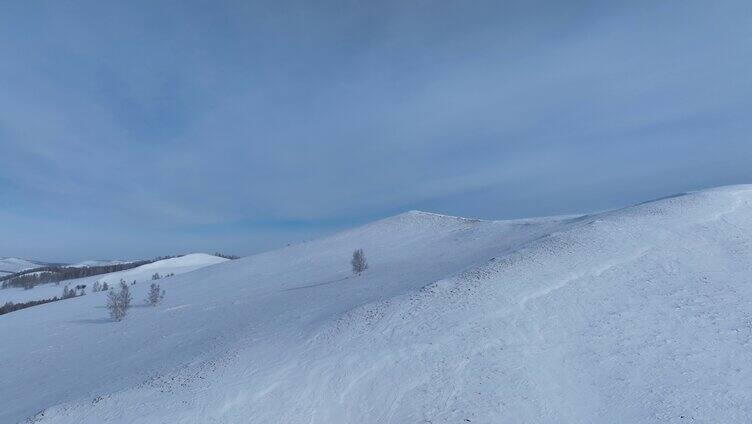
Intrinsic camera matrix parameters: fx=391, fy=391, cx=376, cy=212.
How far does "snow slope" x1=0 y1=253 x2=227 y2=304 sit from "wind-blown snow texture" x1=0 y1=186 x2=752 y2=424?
6141cm

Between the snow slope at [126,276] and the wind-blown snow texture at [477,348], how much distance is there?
201 feet

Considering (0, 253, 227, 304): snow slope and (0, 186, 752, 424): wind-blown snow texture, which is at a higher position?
(0, 253, 227, 304): snow slope

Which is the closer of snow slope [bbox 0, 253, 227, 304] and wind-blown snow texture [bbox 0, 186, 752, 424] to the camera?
wind-blown snow texture [bbox 0, 186, 752, 424]

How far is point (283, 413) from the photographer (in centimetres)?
946

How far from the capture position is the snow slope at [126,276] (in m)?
72.2

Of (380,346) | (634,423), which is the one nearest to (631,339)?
(634,423)

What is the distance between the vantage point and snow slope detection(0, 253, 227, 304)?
237ft

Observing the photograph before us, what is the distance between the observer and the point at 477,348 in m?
11.4

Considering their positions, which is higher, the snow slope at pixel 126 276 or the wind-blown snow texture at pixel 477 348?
the snow slope at pixel 126 276

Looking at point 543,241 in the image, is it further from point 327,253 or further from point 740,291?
point 327,253

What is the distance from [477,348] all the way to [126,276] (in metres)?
92.9

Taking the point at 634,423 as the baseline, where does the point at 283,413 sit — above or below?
above

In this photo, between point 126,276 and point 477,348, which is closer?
point 477,348

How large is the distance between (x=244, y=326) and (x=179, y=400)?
7577mm
